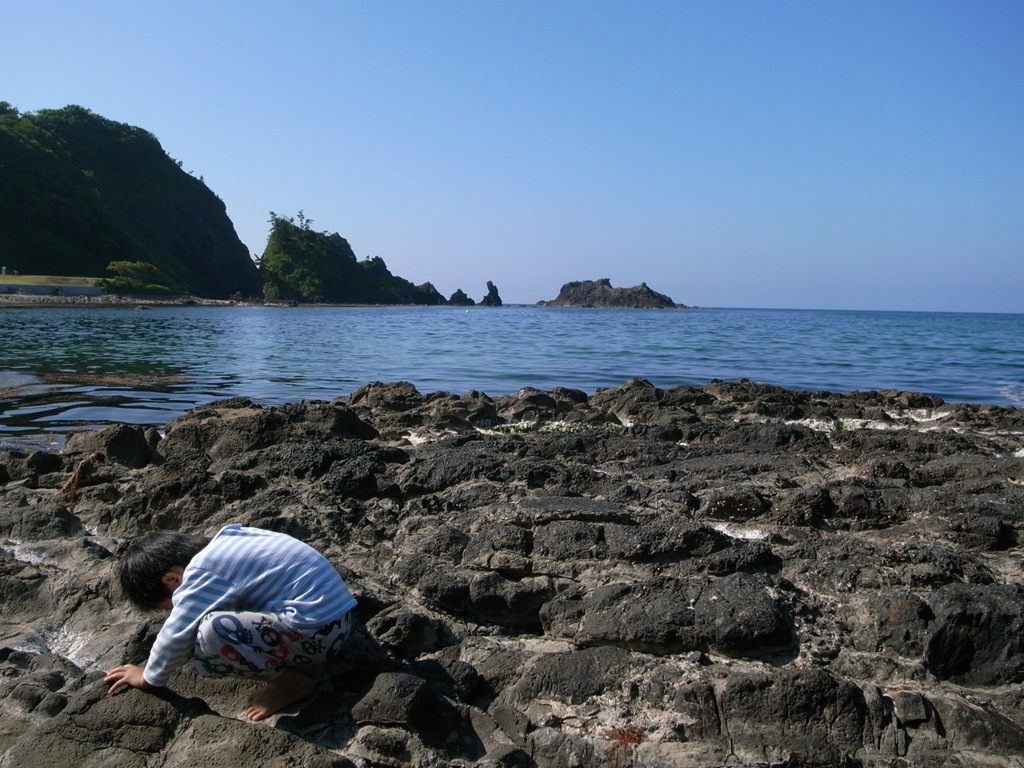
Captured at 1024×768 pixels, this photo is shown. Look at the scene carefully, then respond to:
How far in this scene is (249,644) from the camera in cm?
337

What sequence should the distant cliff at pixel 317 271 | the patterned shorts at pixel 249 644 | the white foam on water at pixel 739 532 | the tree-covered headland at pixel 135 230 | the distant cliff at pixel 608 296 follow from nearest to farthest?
the patterned shorts at pixel 249 644 < the white foam on water at pixel 739 532 < the tree-covered headland at pixel 135 230 < the distant cliff at pixel 317 271 < the distant cliff at pixel 608 296

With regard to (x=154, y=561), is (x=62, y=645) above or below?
below

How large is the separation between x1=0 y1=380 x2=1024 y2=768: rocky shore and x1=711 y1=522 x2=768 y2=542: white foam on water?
0.02m

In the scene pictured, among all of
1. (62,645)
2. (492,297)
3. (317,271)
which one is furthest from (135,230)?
(62,645)

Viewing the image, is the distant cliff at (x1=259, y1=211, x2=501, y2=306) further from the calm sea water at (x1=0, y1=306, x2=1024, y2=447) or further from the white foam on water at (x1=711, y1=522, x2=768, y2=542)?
the white foam on water at (x1=711, y1=522, x2=768, y2=542)

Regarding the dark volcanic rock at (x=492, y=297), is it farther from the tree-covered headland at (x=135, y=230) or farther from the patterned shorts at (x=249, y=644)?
the patterned shorts at (x=249, y=644)

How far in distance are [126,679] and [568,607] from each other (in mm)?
2030

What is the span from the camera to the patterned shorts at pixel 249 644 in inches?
132

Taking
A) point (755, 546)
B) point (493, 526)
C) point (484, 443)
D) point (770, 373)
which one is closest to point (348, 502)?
point (493, 526)

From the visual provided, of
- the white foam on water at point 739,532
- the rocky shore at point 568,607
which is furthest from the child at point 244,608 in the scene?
the white foam on water at point 739,532

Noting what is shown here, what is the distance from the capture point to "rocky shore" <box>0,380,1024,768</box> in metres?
3.37

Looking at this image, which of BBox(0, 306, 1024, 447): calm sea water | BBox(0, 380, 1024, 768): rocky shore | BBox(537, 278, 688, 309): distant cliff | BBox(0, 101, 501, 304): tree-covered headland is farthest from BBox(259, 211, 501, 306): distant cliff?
BBox(0, 380, 1024, 768): rocky shore

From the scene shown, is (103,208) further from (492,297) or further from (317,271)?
(492,297)

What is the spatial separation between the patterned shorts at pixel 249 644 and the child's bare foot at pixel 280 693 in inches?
2.4
